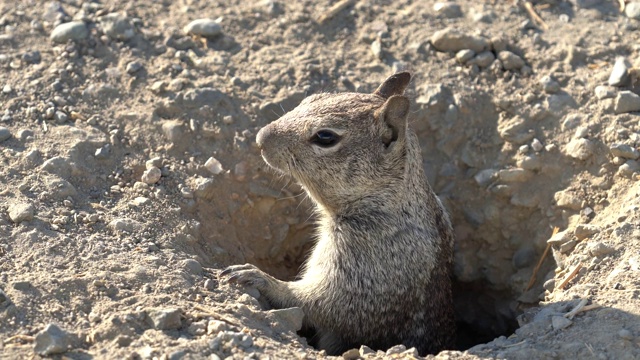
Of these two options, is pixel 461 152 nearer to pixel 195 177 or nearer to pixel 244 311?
pixel 195 177

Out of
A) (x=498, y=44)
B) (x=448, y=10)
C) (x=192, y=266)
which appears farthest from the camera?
(x=448, y=10)

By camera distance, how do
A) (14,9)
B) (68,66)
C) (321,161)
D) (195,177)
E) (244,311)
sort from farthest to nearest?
(14,9) → (68,66) → (195,177) → (321,161) → (244,311)

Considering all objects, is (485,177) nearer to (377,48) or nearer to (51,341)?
(377,48)

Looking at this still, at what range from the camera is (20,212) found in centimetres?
505

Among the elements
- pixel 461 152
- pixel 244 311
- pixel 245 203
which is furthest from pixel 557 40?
pixel 244 311

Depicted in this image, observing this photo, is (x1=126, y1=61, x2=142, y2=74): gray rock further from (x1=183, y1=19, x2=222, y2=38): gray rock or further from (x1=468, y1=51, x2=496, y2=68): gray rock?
(x1=468, y1=51, x2=496, y2=68): gray rock

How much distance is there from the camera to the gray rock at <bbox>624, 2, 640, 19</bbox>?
7070 millimetres

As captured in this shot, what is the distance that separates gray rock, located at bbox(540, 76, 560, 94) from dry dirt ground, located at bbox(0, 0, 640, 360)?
6 cm

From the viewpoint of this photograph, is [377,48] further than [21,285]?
Yes

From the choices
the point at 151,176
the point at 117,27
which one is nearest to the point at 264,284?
the point at 151,176

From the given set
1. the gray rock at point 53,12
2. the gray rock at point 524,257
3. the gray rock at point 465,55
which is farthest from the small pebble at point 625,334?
the gray rock at point 53,12

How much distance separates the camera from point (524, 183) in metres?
6.52

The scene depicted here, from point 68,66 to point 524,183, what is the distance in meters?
3.77

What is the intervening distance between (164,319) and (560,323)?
2.32 metres
